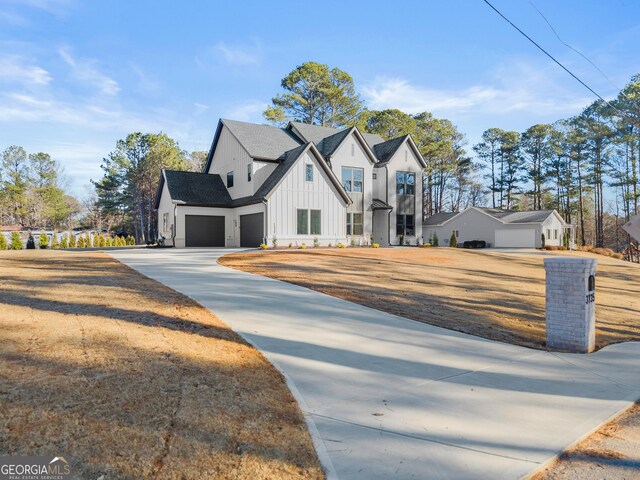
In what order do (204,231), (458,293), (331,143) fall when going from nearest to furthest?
(458,293) < (204,231) < (331,143)

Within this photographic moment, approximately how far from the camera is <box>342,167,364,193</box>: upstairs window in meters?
28.6

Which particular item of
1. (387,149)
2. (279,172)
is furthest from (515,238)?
(279,172)

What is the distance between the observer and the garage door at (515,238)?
3978cm

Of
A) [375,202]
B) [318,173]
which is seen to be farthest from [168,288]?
[375,202]

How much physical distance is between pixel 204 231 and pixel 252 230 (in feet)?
12.4

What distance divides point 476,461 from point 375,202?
1105 inches

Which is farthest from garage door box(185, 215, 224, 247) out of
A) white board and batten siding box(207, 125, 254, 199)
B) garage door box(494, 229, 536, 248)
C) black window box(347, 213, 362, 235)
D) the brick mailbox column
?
garage door box(494, 229, 536, 248)

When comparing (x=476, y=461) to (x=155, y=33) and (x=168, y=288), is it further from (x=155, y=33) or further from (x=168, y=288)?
(x=155, y=33)

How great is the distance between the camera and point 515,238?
4072 cm

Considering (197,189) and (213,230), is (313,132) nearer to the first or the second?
(197,189)

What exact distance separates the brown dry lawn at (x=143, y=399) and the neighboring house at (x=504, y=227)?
36104mm

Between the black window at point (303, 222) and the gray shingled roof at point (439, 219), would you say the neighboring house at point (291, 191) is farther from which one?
the gray shingled roof at point (439, 219)

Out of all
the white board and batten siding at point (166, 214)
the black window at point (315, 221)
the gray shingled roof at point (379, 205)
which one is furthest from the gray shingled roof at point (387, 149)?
the white board and batten siding at point (166, 214)

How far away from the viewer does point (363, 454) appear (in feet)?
10.2
